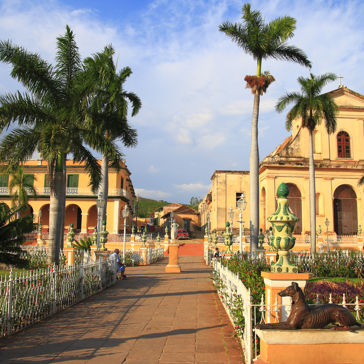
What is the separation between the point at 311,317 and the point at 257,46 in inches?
641

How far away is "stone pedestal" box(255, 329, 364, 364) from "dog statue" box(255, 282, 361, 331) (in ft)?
0.21

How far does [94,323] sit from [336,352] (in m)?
4.58

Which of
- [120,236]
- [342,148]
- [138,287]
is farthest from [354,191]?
[138,287]

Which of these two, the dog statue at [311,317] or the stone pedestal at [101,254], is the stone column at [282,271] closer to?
the dog statue at [311,317]

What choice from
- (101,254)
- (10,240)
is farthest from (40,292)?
(101,254)

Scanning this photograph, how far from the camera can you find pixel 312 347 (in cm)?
403

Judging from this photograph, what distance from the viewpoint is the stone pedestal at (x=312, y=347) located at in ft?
13.1

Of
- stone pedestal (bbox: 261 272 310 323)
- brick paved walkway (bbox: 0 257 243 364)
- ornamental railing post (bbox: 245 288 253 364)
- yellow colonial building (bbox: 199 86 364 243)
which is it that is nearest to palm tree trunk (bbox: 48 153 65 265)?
brick paved walkway (bbox: 0 257 243 364)

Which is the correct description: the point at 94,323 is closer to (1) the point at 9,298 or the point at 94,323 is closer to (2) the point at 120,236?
(1) the point at 9,298

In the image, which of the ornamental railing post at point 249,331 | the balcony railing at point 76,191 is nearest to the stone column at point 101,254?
the ornamental railing post at point 249,331

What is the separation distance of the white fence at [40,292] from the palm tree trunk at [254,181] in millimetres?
8493

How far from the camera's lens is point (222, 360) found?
499 cm

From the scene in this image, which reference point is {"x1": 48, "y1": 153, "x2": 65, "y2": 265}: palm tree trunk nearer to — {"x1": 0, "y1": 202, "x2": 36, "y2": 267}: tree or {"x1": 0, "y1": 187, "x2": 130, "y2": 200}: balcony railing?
{"x1": 0, "y1": 202, "x2": 36, "y2": 267}: tree

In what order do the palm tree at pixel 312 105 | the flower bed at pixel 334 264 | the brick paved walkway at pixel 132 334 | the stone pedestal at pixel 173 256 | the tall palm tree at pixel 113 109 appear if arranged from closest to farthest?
the brick paved walkway at pixel 132 334 → the flower bed at pixel 334 264 → the stone pedestal at pixel 173 256 → the tall palm tree at pixel 113 109 → the palm tree at pixel 312 105
